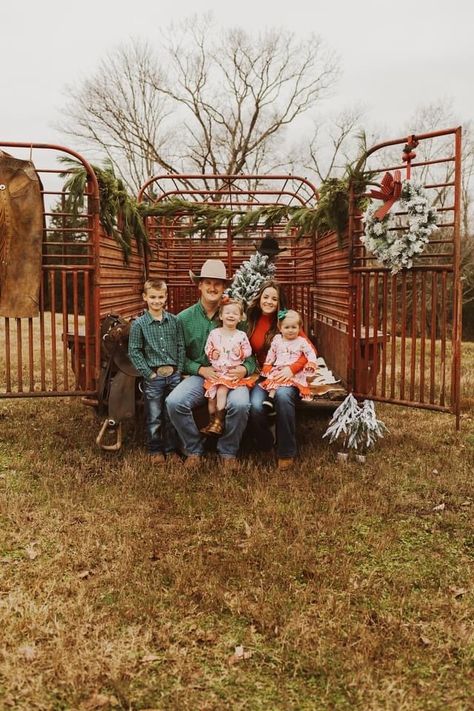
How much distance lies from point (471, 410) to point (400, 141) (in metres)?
3.39

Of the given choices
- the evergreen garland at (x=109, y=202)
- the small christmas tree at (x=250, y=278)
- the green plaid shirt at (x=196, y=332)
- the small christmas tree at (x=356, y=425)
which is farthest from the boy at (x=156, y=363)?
the small christmas tree at (x=356, y=425)

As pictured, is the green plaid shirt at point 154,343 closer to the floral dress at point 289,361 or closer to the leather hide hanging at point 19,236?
the floral dress at point 289,361

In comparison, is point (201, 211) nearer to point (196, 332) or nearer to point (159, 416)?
point (196, 332)

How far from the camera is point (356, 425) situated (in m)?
5.55

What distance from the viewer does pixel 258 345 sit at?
5.79 metres

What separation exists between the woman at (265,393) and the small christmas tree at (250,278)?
504 millimetres

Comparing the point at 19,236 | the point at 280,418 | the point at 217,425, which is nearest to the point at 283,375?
the point at 280,418

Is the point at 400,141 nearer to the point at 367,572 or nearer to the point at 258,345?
the point at 258,345

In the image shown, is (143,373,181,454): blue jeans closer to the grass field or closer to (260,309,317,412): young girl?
the grass field

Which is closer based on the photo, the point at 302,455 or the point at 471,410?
the point at 302,455

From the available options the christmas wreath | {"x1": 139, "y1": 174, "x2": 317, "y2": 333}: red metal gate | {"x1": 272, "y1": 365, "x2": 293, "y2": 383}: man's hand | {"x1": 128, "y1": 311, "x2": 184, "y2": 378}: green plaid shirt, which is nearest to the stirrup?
{"x1": 128, "y1": 311, "x2": 184, "y2": 378}: green plaid shirt

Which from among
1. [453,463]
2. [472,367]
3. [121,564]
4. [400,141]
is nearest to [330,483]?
[453,463]

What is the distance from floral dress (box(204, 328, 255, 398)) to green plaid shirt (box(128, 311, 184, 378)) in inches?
10.5

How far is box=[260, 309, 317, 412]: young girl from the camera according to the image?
5.31 m
